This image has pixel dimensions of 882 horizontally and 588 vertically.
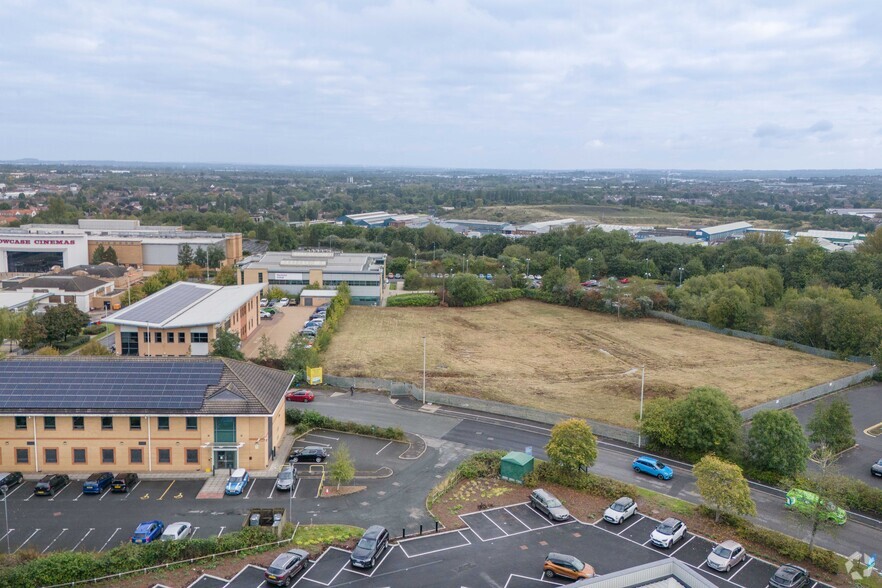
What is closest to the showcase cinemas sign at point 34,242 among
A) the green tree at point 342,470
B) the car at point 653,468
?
the green tree at point 342,470

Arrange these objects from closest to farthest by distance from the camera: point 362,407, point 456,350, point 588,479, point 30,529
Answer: point 30,529, point 588,479, point 362,407, point 456,350

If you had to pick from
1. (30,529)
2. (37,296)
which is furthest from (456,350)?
(37,296)

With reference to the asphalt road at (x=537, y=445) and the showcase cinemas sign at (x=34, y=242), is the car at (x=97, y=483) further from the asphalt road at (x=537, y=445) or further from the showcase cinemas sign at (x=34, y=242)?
the showcase cinemas sign at (x=34, y=242)

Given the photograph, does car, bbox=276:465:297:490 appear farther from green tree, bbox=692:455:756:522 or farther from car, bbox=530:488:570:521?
green tree, bbox=692:455:756:522

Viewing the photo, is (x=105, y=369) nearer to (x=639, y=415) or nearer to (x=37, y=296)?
(x=639, y=415)

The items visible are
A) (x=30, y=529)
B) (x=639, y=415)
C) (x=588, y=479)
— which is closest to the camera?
(x=30, y=529)

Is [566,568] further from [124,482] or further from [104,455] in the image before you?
[104,455]

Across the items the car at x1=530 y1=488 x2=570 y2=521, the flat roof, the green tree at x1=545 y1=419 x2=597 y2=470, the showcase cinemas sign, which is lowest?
the car at x1=530 y1=488 x2=570 y2=521

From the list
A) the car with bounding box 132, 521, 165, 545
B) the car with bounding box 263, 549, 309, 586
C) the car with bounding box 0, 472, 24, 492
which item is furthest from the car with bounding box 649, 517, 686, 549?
the car with bounding box 0, 472, 24, 492
